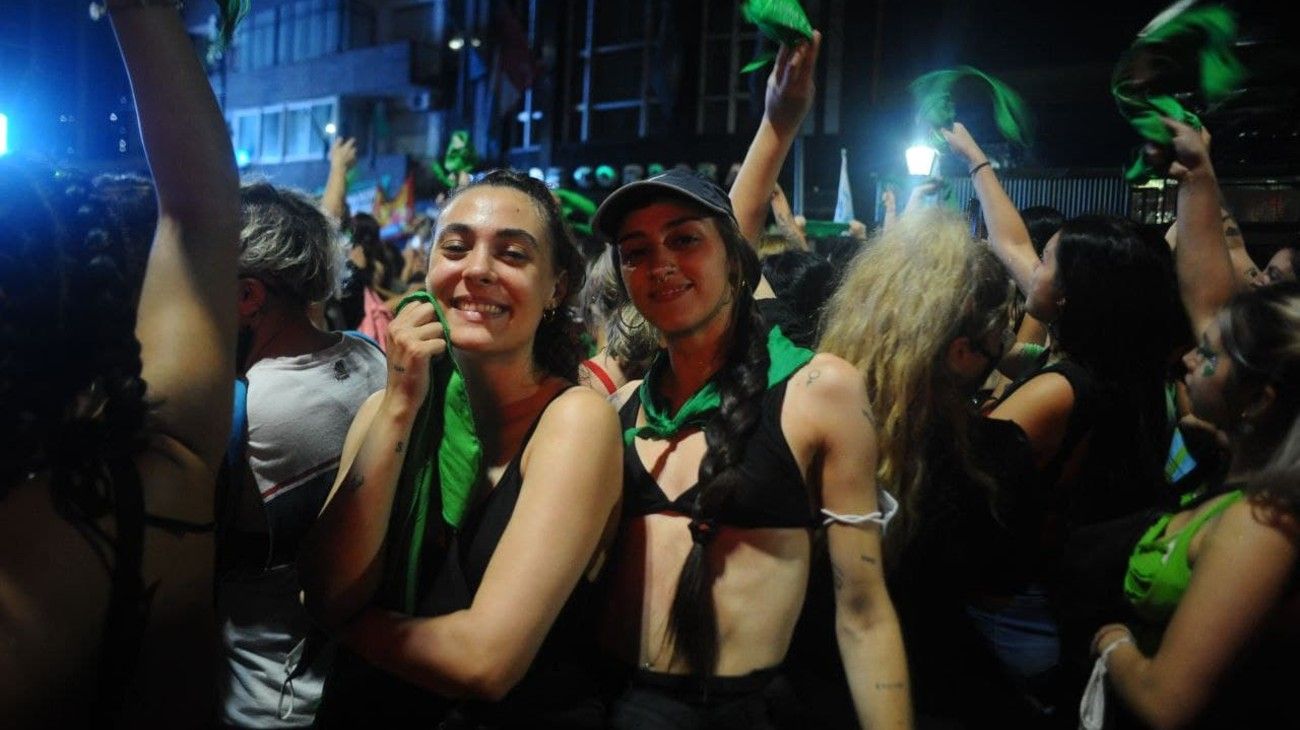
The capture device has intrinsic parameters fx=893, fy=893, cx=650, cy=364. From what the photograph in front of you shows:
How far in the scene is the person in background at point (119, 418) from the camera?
129cm

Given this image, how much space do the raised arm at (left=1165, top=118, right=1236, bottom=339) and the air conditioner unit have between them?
2556cm

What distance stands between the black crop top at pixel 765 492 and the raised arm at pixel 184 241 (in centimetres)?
103

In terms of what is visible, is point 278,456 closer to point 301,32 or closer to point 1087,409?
point 1087,409

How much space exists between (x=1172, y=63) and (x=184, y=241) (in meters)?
3.05

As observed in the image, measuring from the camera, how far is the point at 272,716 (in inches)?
96.8

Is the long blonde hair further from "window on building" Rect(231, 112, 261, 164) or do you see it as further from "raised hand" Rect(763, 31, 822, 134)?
"window on building" Rect(231, 112, 261, 164)

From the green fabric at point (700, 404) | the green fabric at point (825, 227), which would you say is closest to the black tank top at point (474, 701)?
the green fabric at point (700, 404)

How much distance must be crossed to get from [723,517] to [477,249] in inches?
34.4

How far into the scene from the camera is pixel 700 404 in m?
2.24

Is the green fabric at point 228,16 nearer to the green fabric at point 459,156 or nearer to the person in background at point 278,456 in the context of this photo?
the person in background at point 278,456

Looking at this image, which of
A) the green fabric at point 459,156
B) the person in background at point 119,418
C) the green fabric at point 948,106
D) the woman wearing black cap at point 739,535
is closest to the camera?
the person in background at point 119,418

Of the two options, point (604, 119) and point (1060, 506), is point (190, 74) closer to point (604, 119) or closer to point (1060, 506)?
point (1060, 506)

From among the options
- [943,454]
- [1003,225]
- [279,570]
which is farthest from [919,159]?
[279,570]

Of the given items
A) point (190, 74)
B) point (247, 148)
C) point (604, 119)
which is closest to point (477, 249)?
point (190, 74)
